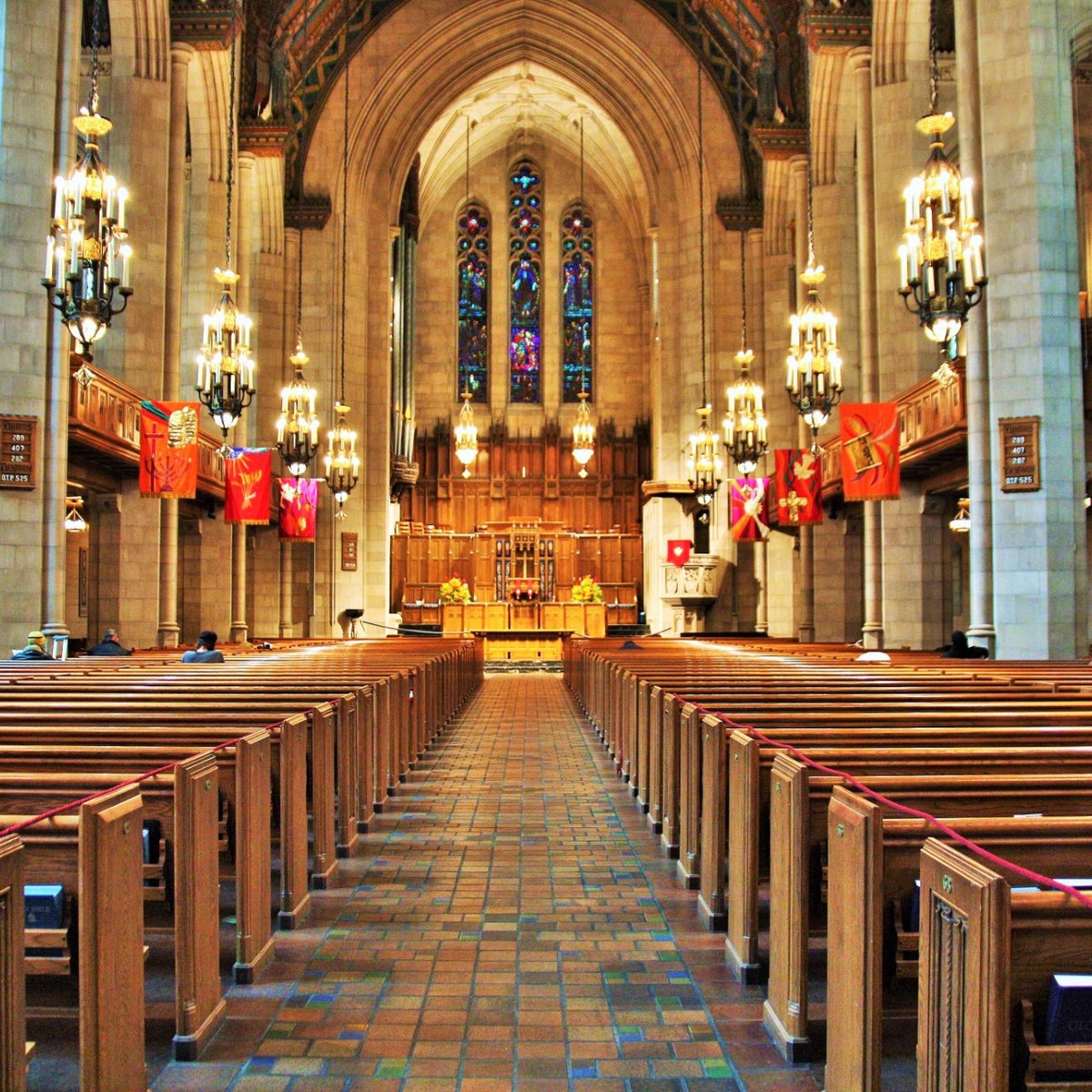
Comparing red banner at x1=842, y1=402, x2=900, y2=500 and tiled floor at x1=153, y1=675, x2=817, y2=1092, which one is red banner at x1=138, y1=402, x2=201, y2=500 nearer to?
red banner at x1=842, y1=402, x2=900, y2=500

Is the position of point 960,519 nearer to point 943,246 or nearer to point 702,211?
Answer: point 943,246

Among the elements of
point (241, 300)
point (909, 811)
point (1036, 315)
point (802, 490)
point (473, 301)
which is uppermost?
point (473, 301)

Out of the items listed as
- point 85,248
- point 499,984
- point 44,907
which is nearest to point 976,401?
point 85,248

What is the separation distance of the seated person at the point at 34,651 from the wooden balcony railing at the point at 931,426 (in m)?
10.1

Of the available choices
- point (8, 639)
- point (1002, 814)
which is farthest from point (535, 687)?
point (1002, 814)

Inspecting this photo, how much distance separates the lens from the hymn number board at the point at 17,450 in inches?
467

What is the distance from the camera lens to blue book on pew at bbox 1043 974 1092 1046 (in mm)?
2238

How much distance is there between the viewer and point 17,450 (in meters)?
11.9

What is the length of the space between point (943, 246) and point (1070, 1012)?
8207mm

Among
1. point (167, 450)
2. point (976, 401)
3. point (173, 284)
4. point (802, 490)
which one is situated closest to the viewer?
point (976, 401)

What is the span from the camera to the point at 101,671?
29.8ft

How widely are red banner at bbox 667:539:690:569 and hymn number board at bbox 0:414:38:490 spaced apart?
1508 centimetres

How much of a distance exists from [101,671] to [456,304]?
27.7 m

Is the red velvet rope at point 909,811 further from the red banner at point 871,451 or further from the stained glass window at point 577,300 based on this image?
the stained glass window at point 577,300
